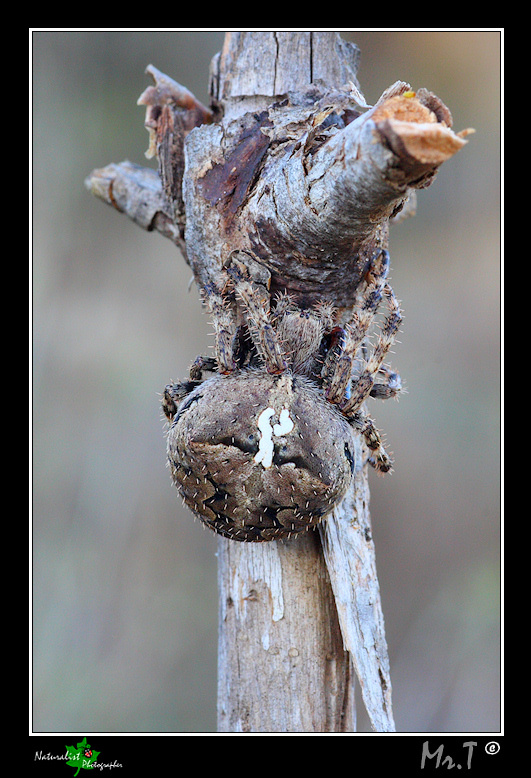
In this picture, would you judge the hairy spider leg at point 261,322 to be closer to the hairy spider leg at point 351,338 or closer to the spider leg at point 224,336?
the spider leg at point 224,336

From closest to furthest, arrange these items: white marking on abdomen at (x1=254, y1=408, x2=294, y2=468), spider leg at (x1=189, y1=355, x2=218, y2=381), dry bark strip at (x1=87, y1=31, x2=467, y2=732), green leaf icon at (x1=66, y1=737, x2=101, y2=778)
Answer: white marking on abdomen at (x1=254, y1=408, x2=294, y2=468)
dry bark strip at (x1=87, y1=31, x2=467, y2=732)
green leaf icon at (x1=66, y1=737, x2=101, y2=778)
spider leg at (x1=189, y1=355, x2=218, y2=381)

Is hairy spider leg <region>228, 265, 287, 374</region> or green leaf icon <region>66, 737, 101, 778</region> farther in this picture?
green leaf icon <region>66, 737, 101, 778</region>

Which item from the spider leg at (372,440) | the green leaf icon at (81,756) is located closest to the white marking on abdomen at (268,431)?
the spider leg at (372,440)

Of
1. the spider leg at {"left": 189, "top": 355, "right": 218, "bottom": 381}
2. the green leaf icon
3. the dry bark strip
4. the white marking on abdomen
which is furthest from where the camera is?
the spider leg at {"left": 189, "top": 355, "right": 218, "bottom": 381}

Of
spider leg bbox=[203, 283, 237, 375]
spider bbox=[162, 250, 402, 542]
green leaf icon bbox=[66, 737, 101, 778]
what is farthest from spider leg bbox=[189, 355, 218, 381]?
green leaf icon bbox=[66, 737, 101, 778]

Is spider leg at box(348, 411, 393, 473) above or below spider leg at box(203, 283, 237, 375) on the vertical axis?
below

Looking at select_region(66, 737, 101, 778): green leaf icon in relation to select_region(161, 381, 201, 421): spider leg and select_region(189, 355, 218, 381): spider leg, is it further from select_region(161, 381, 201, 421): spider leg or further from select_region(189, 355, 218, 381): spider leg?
select_region(189, 355, 218, 381): spider leg

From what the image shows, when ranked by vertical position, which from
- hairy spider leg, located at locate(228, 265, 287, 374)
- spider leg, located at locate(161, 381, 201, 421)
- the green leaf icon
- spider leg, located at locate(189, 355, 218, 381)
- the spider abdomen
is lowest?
the green leaf icon
